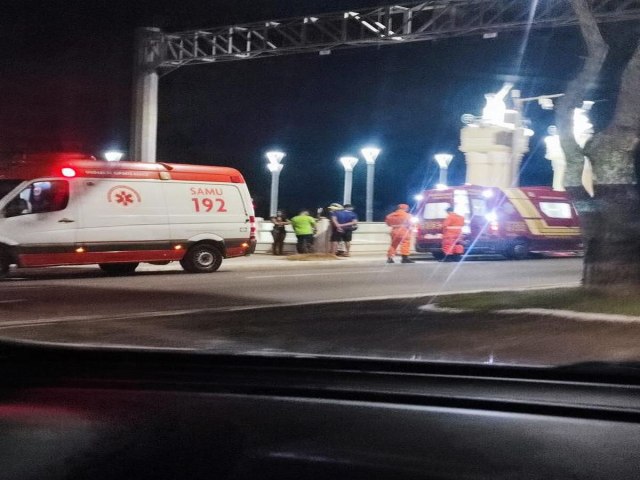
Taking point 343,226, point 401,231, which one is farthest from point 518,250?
point 343,226

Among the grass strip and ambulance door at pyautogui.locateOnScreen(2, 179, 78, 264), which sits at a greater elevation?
ambulance door at pyautogui.locateOnScreen(2, 179, 78, 264)

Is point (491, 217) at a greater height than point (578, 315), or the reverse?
point (491, 217)

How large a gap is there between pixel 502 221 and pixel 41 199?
11.7 metres

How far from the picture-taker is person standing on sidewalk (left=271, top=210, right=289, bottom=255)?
75.4ft

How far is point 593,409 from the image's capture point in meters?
2.80

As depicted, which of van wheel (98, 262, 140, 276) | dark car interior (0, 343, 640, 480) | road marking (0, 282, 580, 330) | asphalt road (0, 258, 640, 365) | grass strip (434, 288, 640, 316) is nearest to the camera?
dark car interior (0, 343, 640, 480)

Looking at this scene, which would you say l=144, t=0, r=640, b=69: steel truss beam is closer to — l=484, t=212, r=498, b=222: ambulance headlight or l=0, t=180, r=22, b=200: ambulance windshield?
l=484, t=212, r=498, b=222: ambulance headlight

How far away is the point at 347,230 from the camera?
22141mm

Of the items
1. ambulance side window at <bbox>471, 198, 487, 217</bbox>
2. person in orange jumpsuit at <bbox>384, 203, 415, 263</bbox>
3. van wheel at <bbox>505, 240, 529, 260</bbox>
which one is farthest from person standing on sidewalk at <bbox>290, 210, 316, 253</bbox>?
van wheel at <bbox>505, 240, 529, 260</bbox>

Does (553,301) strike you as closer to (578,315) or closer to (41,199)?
(578,315)

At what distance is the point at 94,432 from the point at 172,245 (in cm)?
1385

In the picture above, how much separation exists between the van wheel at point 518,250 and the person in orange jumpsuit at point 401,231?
2721mm

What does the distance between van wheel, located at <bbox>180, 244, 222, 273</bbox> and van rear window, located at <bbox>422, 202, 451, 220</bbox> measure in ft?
22.4

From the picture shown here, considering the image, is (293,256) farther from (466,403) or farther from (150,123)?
(466,403)
